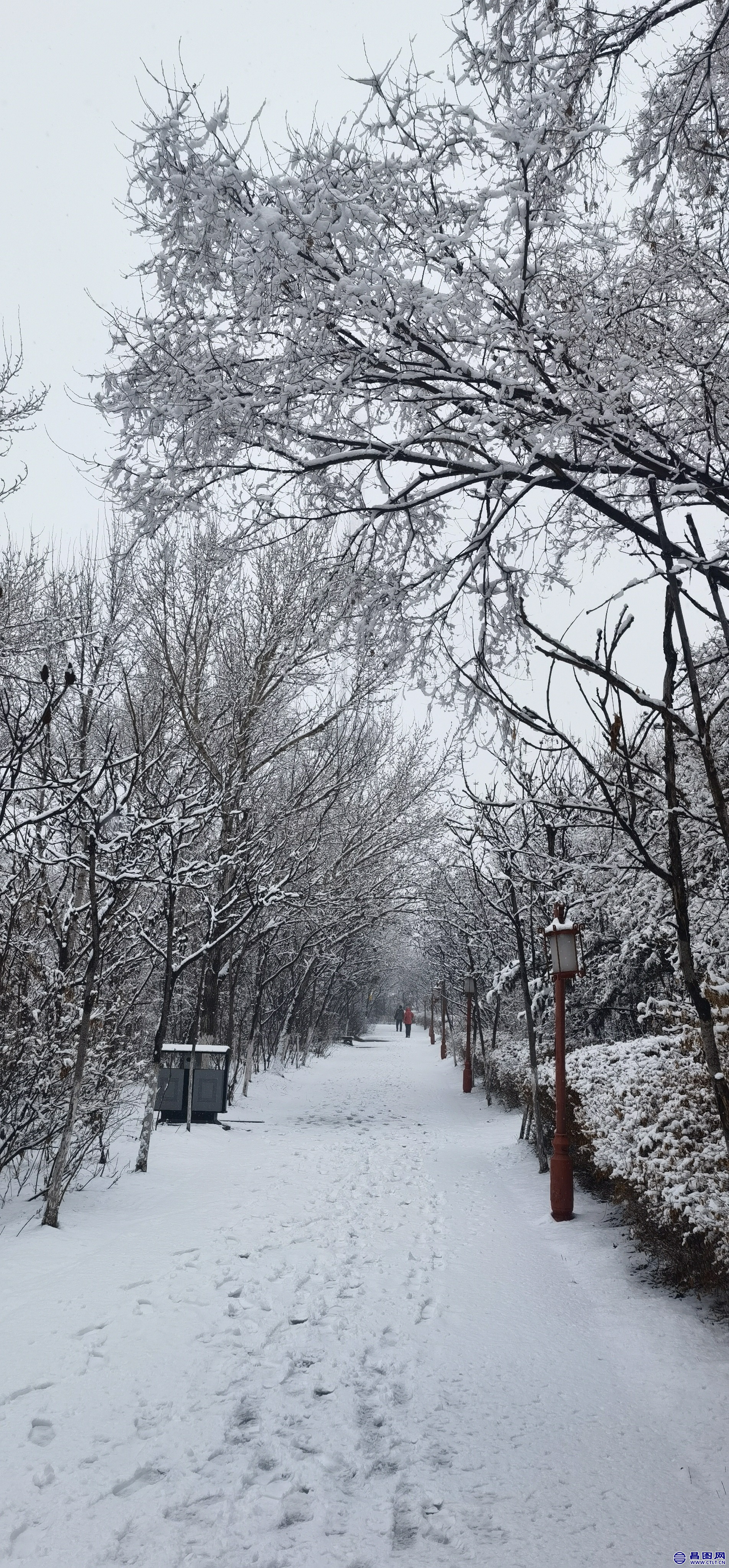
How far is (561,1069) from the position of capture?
8180mm

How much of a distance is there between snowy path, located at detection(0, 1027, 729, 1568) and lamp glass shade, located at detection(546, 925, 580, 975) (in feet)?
7.80

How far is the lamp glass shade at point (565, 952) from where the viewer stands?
→ 27.2 feet

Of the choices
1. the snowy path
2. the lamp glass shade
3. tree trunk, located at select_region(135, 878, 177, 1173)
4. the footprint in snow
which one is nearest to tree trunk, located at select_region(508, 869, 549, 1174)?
the snowy path

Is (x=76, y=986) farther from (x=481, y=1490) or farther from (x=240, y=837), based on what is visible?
(x=240, y=837)

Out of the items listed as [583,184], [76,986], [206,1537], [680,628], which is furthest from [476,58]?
[76,986]

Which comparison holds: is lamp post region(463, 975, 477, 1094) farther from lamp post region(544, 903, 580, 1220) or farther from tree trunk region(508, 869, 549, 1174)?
lamp post region(544, 903, 580, 1220)

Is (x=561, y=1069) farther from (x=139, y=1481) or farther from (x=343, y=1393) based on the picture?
(x=139, y=1481)

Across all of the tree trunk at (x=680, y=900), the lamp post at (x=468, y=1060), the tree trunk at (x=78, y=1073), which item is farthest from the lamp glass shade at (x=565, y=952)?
the lamp post at (x=468, y=1060)

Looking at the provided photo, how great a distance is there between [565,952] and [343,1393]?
4.88 metres

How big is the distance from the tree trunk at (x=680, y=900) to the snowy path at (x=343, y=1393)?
1.60 metres

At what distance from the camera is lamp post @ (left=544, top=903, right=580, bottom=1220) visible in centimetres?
790

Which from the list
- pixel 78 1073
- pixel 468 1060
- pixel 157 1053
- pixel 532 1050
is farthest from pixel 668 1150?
pixel 468 1060

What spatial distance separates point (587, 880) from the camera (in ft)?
39.8

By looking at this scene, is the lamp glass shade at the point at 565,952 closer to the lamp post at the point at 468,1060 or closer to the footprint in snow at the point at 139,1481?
the footprint in snow at the point at 139,1481
